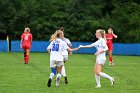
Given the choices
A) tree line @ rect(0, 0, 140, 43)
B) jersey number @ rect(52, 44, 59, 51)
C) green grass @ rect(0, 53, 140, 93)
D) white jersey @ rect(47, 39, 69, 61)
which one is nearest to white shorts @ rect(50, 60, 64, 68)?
white jersey @ rect(47, 39, 69, 61)

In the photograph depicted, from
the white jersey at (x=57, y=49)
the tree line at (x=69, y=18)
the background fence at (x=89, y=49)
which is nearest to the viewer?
the white jersey at (x=57, y=49)

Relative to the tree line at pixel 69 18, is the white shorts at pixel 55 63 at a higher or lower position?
lower

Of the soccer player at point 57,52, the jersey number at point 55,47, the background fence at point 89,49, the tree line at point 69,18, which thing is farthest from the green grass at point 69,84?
the tree line at point 69,18

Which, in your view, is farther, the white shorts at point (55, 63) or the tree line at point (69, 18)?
the tree line at point (69, 18)

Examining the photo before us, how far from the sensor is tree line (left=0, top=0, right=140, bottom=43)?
155 feet

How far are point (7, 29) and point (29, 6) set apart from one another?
3225mm

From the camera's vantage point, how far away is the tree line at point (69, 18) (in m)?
47.3

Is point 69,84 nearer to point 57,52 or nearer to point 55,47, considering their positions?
point 57,52

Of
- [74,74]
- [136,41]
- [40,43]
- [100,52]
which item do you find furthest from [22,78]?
[136,41]

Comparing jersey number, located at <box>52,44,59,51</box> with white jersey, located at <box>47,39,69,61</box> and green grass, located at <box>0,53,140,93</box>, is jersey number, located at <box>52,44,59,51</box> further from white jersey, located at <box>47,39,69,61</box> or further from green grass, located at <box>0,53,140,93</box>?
green grass, located at <box>0,53,140,93</box>

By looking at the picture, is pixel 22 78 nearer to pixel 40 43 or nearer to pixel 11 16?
pixel 40 43

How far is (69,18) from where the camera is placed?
47.6 metres

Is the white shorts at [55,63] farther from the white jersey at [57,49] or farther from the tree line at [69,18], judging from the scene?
the tree line at [69,18]

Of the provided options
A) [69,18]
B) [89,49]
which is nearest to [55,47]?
[89,49]
